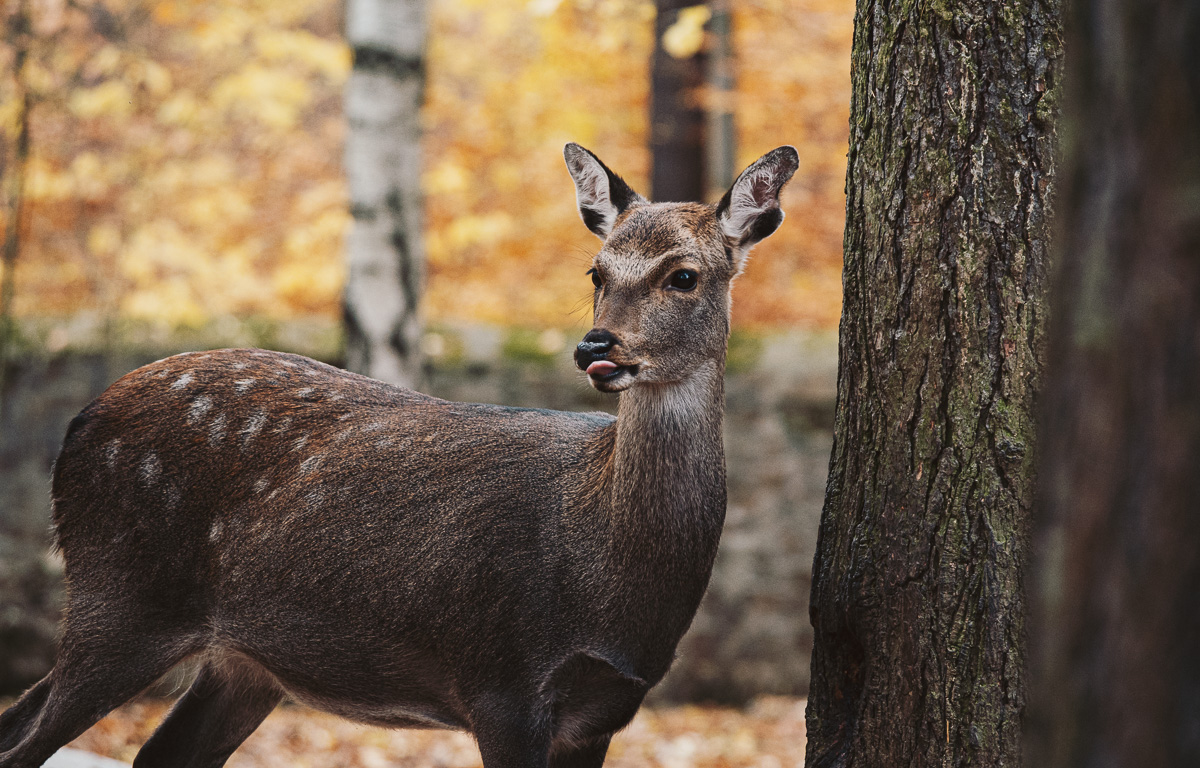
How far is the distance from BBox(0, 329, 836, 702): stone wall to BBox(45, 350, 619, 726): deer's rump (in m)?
3.90

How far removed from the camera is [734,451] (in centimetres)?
788

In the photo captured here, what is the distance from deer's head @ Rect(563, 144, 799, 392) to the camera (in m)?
3.25

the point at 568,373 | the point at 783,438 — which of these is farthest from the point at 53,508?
the point at 783,438

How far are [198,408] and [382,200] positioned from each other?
253cm

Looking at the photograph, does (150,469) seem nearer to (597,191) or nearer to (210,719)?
(210,719)

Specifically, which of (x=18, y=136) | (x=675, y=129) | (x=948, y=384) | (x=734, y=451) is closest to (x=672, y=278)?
(x=948, y=384)

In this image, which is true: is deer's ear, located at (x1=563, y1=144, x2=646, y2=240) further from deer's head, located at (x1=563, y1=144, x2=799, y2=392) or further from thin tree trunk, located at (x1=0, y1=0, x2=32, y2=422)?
thin tree trunk, located at (x1=0, y1=0, x2=32, y2=422)

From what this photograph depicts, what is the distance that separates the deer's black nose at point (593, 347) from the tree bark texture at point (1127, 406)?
1903mm

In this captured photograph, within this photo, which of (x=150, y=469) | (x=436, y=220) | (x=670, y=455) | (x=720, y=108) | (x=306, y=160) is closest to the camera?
(x=670, y=455)

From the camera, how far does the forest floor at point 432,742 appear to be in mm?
6469

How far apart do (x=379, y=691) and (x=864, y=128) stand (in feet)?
7.21

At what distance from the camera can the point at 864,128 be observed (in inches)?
125

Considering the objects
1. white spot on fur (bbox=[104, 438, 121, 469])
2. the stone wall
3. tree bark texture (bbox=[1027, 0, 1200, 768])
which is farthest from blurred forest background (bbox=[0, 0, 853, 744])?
tree bark texture (bbox=[1027, 0, 1200, 768])

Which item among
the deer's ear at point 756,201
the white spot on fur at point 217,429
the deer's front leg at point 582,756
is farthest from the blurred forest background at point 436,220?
the deer's front leg at point 582,756
